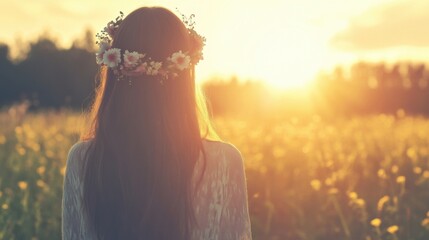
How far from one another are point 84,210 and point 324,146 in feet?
18.8

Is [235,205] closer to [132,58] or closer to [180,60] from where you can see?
[180,60]

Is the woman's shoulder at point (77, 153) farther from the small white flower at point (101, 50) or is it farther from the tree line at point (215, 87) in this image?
the tree line at point (215, 87)

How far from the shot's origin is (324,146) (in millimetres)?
8195

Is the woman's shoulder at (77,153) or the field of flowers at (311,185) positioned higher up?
the woman's shoulder at (77,153)

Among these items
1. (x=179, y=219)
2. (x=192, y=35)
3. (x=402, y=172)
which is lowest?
(x=402, y=172)

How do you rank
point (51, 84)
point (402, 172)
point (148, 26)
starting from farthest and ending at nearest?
1. point (51, 84)
2. point (402, 172)
3. point (148, 26)

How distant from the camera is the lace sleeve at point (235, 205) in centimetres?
274

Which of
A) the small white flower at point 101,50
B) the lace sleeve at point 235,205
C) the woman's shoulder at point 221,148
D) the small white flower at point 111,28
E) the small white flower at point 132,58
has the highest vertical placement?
the small white flower at point 111,28

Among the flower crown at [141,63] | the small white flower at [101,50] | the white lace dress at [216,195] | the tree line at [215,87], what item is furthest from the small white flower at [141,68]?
the tree line at [215,87]

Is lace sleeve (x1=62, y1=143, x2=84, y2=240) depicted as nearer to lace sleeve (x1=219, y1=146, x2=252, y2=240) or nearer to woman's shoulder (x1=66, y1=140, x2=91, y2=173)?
woman's shoulder (x1=66, y1=140, x2=91, y2=173)

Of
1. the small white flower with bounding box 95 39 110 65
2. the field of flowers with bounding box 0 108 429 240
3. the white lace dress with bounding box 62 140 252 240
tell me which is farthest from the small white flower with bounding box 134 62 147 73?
the field of flowers with bounding box 0 108 429 240

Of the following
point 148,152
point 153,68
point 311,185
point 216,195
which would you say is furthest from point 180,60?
point 311,185

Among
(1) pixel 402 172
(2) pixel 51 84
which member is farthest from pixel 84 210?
(2) pixel 51 84

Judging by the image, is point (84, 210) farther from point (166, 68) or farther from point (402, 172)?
point (402, 172)
